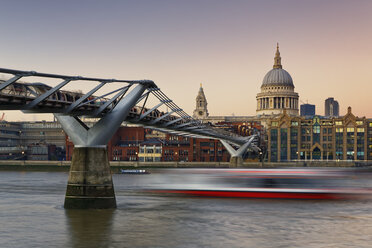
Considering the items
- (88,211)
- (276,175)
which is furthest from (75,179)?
(276,175)

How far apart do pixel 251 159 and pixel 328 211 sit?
12392 centimetres

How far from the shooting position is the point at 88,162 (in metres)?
42.7

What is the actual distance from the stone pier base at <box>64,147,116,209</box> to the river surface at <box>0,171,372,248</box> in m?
0.85

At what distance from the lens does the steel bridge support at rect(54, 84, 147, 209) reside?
4275 centimetres

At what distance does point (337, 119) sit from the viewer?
177 m

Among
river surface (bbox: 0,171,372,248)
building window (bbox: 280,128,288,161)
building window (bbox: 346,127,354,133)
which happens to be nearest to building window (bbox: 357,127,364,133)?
building window (bbox: 346,127,354,133)

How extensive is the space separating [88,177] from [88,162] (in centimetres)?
112

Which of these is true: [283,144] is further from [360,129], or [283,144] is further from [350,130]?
[360,129]

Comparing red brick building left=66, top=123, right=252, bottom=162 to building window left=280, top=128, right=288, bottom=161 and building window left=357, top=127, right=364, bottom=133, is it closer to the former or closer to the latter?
building window left=280, top=128, right=288, bottom=161

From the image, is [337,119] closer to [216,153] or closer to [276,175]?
[216,153]

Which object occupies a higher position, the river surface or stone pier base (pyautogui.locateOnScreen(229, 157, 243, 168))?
stone pier base (pyautogui.locateOnScreen(229, 157, 243, 168))

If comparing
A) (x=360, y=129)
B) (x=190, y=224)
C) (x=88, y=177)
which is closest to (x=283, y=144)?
(x=360, y=129)

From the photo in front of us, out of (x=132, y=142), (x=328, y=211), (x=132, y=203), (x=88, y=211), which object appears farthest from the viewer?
(x=132, y=142)

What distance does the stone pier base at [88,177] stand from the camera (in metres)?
42.7
